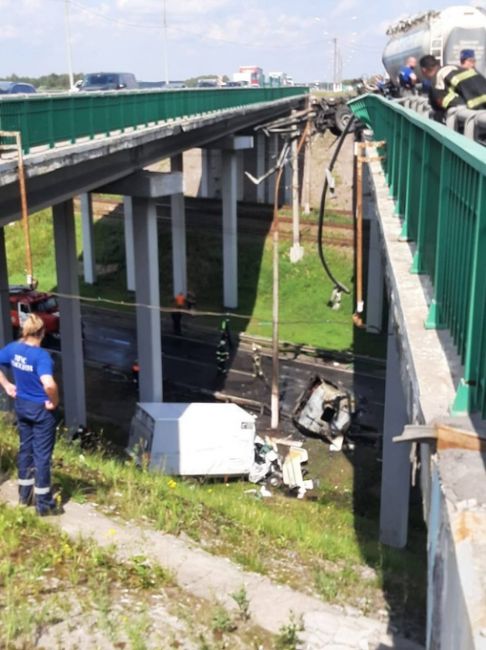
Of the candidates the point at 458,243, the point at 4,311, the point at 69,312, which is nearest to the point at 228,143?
the point at 69,312

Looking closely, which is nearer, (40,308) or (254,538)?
(254,538)

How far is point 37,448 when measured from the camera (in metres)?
6.78

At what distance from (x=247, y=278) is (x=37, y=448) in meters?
28.1

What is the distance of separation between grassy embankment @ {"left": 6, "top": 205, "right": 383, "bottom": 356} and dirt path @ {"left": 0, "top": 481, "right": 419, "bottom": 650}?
20.0 m

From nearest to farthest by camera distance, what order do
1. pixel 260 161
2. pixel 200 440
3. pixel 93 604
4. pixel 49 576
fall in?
1. pixel 93 604
2. pixel 49 576
3. pixel 200 440
4. pixel 260 161

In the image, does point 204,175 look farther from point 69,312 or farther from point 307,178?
point 69,312

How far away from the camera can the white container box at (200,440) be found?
16672mm

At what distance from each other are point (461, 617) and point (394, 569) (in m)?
6.33

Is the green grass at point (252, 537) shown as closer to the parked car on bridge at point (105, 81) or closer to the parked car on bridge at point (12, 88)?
the parked car on bridge at point (12, 88)

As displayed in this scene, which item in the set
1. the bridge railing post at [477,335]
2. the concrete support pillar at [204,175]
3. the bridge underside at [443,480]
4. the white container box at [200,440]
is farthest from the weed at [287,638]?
the concrete support pillar at [204,175]

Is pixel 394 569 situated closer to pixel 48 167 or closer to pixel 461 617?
pixel 461 617

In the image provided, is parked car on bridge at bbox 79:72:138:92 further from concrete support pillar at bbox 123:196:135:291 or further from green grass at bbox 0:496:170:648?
green grass at bbox 0:496:170:648

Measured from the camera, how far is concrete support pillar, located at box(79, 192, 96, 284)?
108 ft

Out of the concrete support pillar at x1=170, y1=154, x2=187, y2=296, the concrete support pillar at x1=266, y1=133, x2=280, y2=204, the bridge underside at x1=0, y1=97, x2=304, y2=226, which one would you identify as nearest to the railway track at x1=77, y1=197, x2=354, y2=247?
the concrete support pillar at x1=266, y1=133, x2=280, y2=204
